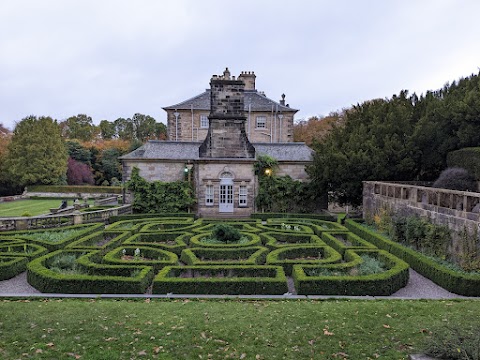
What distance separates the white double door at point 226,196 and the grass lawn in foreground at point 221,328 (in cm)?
1627

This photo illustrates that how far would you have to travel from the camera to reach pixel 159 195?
25.9 metres

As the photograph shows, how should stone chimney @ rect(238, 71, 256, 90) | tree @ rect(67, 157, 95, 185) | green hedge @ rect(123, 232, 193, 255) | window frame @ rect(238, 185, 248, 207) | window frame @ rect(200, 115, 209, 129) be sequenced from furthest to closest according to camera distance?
1. tree @ rect(67, 157, 95, 185)
2. stone chimney @ rect(238, 71, 256, 90)
3. window frame @ rect(200, 115, 209, 129)
4. window frame @ rect(238, 185, 248, 207)
5. green hedge @ rect(123, 232, 193, 255)

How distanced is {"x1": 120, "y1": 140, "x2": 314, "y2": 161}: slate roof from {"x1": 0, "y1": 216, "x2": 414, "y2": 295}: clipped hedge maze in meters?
8.98

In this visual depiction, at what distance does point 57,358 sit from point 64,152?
51250mm

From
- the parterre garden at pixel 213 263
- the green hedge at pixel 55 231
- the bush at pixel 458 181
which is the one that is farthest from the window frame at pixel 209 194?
the bush at pixel 458 181

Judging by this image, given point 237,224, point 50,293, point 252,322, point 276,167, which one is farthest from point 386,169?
point 50,293

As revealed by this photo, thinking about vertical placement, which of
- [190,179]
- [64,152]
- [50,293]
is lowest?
[50,293]

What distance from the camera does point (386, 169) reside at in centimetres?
2258

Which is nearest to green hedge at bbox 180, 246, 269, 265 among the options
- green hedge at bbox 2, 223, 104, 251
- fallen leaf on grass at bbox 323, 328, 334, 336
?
green hedge at bbox 2, 223, 104, 251

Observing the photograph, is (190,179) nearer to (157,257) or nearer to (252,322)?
(157,257)

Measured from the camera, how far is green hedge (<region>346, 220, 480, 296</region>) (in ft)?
34.0

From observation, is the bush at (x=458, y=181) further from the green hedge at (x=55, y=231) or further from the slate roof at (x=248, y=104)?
the slate roof at (x=248, y=104)

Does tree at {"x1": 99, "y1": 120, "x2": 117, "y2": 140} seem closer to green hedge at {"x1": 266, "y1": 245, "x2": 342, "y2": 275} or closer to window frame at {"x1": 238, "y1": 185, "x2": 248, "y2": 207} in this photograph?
window frame at {"x1": 238, "y1": 185, "x2": 248, "y2": 207}

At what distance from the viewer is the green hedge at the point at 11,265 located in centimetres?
1187
